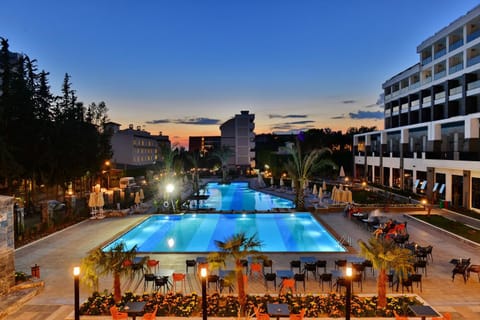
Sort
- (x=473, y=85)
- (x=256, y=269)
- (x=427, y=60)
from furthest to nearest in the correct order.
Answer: (x=427, y=60) < (x=473, y=85) < (x=256, y=269)

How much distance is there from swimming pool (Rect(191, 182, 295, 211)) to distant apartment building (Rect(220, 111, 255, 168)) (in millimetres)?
32290

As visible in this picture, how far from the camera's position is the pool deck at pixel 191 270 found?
9.64 meters

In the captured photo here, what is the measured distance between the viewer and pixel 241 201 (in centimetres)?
3456

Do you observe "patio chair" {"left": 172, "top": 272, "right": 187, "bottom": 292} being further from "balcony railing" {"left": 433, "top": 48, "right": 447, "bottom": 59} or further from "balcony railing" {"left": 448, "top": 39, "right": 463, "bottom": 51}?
"balcony railing" {"left": 433, "top": 48, "right": 447, "bottom": 59}

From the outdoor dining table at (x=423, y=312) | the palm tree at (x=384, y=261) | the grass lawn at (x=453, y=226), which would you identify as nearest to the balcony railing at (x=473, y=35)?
the grass lawn at (x=453, y=226)

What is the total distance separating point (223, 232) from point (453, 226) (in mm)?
13027

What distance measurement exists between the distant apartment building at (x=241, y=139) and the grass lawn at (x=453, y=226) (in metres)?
55.1

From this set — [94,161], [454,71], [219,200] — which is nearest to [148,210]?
[94,161]

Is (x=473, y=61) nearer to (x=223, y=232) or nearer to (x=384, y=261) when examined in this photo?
(x=223, y=232)

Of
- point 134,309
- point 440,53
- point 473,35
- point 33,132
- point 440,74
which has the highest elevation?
point 440,53

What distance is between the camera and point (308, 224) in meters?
22.4

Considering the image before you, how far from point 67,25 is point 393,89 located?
42735 millimetres

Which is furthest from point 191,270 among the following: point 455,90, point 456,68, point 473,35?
point 456,68

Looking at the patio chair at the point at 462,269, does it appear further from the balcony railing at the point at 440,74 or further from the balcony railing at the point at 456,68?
the balcony railing at the point at 440,74
